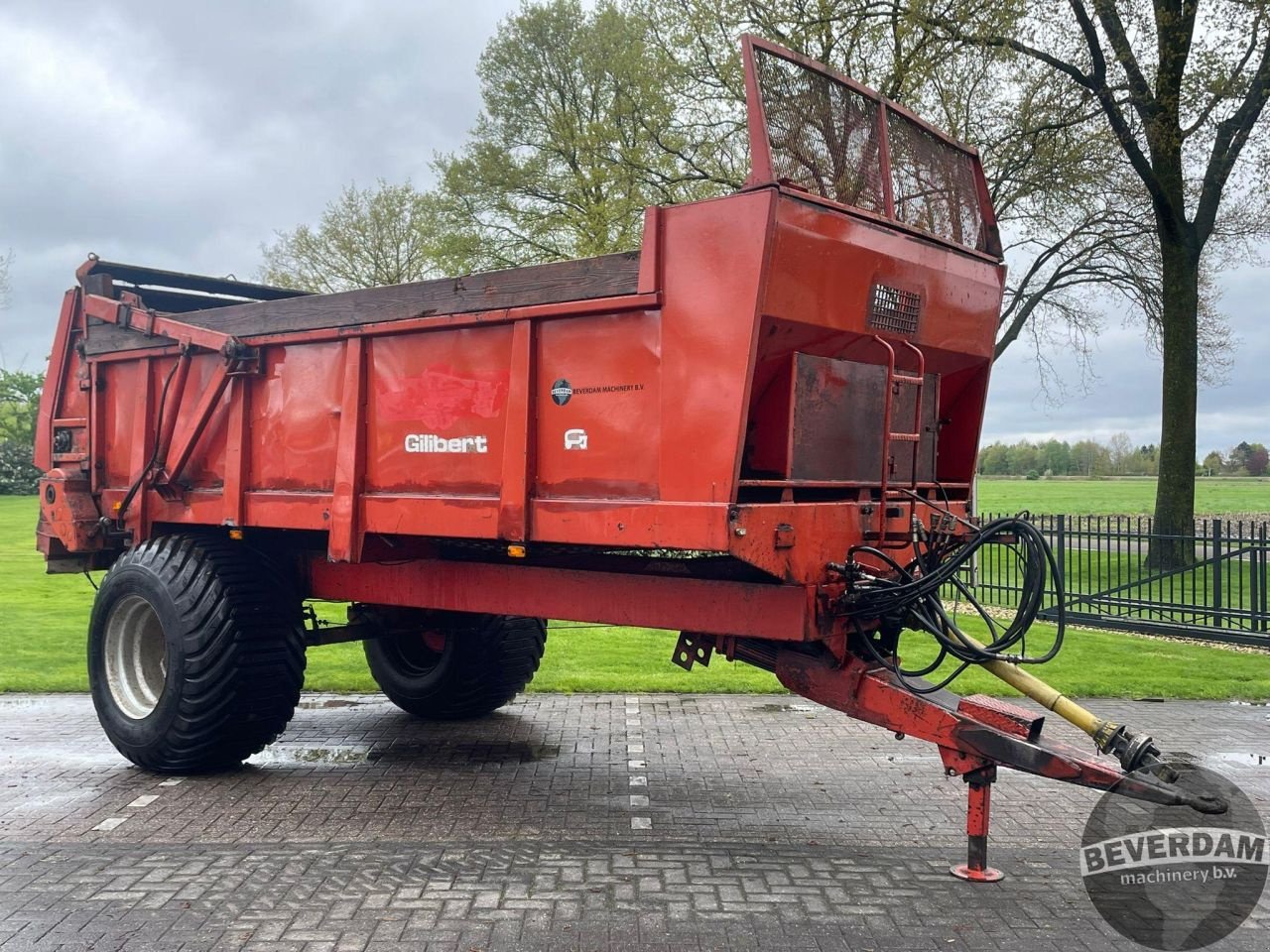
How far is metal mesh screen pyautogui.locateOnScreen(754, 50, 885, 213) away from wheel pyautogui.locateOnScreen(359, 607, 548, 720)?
12.4 feet

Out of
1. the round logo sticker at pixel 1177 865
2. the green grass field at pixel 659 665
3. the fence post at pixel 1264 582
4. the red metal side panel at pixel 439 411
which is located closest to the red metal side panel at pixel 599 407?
the red metal side panel at pixel 439 411

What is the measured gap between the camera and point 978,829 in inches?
176

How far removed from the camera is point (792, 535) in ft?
14.3

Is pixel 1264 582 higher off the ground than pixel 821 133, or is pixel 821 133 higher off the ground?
pixel 821 133

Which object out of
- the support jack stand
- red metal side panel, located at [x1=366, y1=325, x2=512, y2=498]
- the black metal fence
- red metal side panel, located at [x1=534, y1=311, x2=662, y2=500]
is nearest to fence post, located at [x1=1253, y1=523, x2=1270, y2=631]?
the black metal fence

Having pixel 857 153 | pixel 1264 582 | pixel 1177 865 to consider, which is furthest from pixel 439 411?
pixel 1264 582

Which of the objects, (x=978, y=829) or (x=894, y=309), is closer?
(x=978, y=829)

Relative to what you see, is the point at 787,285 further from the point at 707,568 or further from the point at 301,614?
the point at 301,614

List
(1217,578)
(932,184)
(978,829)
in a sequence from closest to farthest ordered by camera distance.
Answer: (978,829), (932,184), (1217,578)

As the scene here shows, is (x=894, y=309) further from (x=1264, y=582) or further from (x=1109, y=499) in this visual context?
(x=1109, y=499)

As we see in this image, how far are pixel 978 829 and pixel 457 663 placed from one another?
4.01 metres

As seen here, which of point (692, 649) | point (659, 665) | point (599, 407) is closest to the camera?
point (599, 407)

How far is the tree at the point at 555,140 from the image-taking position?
21.5m

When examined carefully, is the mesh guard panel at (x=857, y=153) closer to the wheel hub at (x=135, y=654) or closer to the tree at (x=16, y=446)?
the wheel hub at (x=135, y=654)
